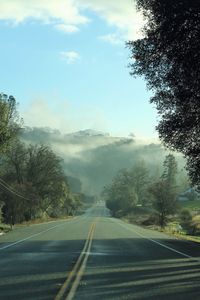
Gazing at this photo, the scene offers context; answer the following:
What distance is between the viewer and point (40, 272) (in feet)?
51.5

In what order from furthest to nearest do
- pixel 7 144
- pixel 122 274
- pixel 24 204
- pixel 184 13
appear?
1. pixel 24 204
2. pixel 7 144
3. pixel 184 13
4. pixel 122 274

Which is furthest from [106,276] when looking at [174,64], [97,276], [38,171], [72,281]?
[38,171]

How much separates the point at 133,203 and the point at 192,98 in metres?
143

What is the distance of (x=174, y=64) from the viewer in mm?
22375

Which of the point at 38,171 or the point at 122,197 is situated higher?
the point at 38,171

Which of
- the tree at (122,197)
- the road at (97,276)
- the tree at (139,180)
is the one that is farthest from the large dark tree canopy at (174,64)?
the tree at (139,180)

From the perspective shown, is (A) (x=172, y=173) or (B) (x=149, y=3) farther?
(A) (x=172, y=173)

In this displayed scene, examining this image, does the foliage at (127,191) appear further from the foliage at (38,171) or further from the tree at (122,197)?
the foliage at (38,171)

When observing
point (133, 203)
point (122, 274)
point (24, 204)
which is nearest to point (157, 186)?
point (24, 204)


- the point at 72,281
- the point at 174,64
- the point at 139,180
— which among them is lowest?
the point at 72,281

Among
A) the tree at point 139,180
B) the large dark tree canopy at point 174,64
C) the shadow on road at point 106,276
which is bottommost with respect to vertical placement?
the shadow on road at point 106,276

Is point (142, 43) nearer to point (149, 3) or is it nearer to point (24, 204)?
point (149, 3)

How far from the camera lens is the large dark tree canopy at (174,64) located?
67.4ft

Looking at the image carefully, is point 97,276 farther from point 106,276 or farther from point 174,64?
point 174,64
